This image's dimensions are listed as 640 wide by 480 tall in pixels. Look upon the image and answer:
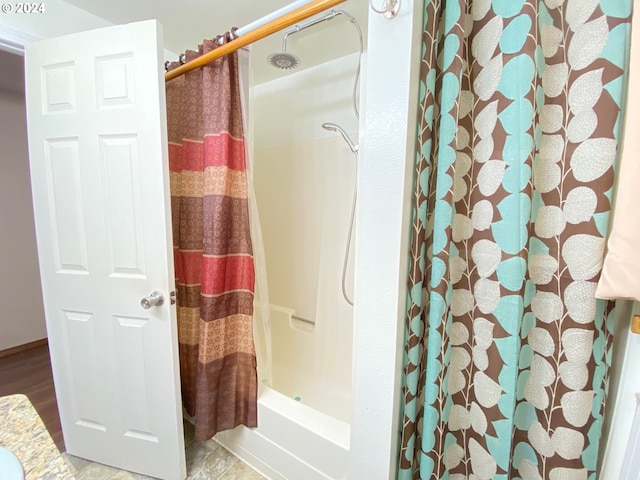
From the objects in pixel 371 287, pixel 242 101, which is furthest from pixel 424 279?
pixel 242 101

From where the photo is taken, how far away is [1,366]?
2092mm

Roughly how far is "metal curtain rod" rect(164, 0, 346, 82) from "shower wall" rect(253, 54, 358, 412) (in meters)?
0.73

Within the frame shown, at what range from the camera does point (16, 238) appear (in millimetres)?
2322

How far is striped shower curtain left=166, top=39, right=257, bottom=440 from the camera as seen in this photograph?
1.18 metres

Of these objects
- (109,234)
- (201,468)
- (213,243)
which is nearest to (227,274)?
(213,243)

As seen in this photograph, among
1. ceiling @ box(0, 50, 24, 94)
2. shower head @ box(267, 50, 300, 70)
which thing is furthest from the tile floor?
ceiling @ box(0, 50, 24, 94)

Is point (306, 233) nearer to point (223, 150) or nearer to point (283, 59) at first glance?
point (223, 150)

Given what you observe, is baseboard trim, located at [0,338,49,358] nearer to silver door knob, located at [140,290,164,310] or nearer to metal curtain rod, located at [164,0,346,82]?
silver door knob, located at [140,290,164,310]

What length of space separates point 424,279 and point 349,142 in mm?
951

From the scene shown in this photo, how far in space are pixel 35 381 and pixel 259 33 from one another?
2.75 meters

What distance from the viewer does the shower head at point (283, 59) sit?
1.30 meters

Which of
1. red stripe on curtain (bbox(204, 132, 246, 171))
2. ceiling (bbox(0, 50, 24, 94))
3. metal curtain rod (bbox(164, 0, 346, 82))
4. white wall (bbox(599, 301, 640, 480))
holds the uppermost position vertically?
ceiling (bbox(0, 50, 24, 94))

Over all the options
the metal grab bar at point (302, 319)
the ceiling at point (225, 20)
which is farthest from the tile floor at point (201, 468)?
the ceiling at point (225, 20)

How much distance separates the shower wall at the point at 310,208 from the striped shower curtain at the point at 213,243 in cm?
55
